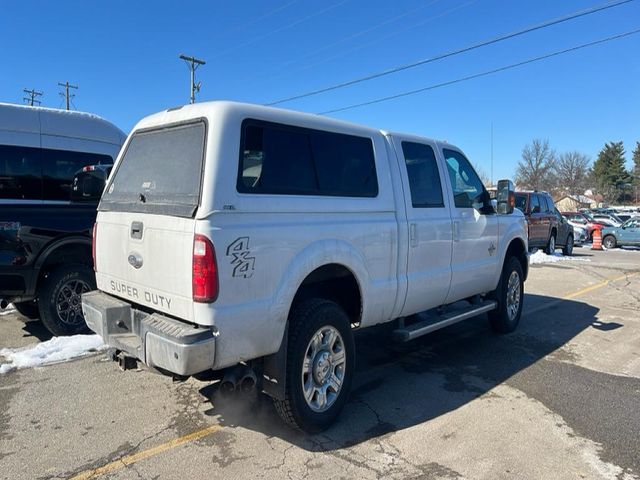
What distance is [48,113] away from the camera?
6449mm

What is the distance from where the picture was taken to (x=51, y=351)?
5.48 m

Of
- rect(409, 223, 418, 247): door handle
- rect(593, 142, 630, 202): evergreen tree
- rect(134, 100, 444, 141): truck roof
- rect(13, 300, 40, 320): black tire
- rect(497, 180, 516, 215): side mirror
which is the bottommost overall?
rect(13, 300, 40, 320): black tire

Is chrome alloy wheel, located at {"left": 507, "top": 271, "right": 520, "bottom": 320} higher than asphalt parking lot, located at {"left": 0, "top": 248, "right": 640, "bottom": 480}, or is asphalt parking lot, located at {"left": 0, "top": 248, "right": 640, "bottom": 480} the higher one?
chrome alloy wheel, located at {"left": 507, "top": 271, "right": 520, "bottom": 320}

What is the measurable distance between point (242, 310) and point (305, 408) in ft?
3.15

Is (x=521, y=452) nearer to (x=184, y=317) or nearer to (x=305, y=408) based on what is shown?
(x=305, y=408)

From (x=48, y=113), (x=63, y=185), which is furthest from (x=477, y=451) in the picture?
(x=48, y=113)

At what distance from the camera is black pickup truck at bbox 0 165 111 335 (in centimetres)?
551

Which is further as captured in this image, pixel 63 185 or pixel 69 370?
pixel 63 185

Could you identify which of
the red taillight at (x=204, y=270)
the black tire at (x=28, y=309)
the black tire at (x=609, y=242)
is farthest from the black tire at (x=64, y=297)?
the black tire at (x=609, y=242)

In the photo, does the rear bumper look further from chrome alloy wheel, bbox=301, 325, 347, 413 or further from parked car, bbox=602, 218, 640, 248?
parked car, bbox=602, 218, 640, 248

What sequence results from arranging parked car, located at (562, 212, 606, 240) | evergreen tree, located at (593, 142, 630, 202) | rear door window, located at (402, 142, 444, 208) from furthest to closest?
1. evergreen tree, located at (593, 142, 630, 202)
2. parked car, located at (562, 212, 606, 240)
3. rear door window, located at (402, 142, 444, 208)

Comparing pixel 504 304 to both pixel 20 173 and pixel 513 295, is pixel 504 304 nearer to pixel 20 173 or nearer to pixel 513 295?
pixel 513 295

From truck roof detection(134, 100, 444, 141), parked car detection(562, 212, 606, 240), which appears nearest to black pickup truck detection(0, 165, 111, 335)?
truck roof detection(134, 100, 444, 141)

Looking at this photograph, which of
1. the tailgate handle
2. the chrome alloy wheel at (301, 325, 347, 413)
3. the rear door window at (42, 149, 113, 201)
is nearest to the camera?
the tailgate handle
